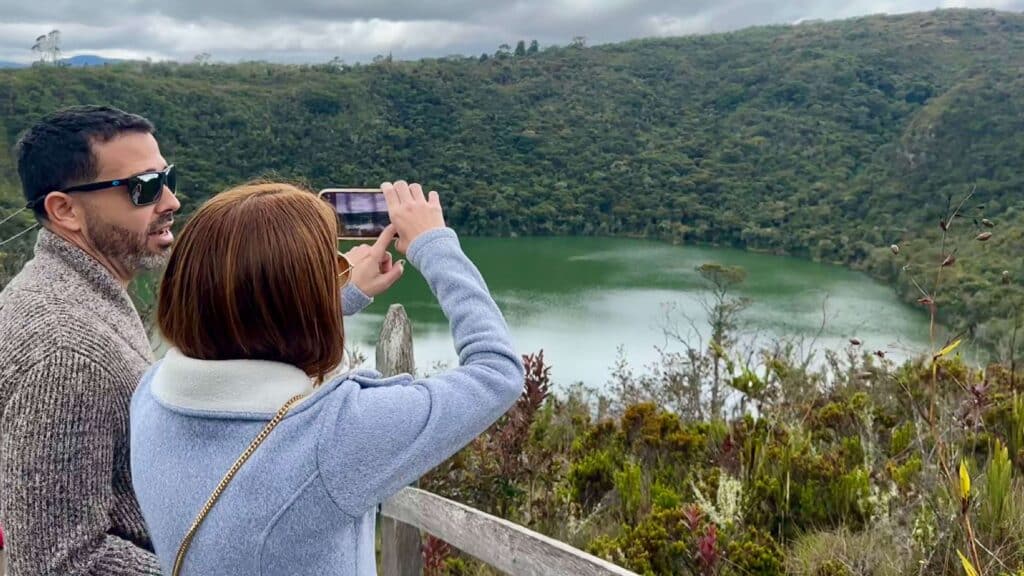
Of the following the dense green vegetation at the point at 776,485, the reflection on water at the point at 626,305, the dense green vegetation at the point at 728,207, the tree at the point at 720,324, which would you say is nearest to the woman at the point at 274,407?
the dense green vegetation at the point at 728,207

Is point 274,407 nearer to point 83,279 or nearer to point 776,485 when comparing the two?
point 83,279

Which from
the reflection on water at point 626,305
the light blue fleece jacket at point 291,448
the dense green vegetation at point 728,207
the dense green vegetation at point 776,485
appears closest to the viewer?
the light blue fleece jacket at point 291,448

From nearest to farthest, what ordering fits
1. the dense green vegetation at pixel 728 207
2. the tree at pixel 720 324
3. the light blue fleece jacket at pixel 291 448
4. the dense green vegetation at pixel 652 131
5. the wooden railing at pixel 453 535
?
1. the light blue fleece jacket at pixel 291 448
2. the wooden railing at pixel 453 535
3. the dense green vegetation at pixel 728 207
4. the tree at pixel 720 324
5. the dense green vegetation at pixel 652 131

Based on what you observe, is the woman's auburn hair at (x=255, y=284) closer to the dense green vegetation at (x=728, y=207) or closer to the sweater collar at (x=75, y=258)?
the sweater collar at (x=75, y=258)

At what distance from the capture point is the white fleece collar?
75 centimetres

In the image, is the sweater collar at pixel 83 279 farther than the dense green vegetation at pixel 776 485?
No

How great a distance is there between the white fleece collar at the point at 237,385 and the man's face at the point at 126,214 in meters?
0.38

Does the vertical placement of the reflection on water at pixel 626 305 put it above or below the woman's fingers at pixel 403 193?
below

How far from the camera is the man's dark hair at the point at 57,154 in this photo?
1.04 metres

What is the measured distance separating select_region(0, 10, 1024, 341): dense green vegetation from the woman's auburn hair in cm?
1792

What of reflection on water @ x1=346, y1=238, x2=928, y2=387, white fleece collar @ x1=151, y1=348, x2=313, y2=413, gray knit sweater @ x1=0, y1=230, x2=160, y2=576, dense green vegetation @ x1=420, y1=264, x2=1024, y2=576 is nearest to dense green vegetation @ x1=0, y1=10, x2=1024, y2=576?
dense green vegetation @ x1=420, y1=264, x2=1024, y2=576

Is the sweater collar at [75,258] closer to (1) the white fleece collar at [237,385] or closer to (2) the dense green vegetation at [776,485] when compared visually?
(1) the white fleece collar at [237,385]

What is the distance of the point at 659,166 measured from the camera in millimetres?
36500


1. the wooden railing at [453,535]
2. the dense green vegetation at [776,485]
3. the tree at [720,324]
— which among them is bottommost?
the tree at [720,324]
